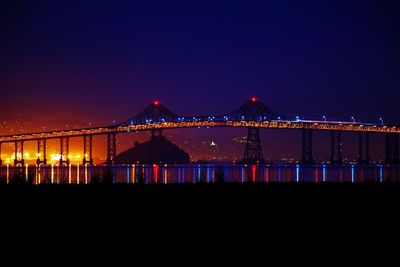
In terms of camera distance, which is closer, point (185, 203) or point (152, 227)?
point (152, 227)

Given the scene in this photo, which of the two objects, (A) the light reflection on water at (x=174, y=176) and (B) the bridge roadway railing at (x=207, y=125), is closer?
(A) the light reflection on water at (x=174, y=176)

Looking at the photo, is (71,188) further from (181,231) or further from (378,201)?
(378,201)

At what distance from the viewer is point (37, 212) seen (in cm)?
779

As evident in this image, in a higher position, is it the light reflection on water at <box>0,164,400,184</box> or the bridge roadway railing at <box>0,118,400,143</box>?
the bridge roadway railing at <box>0,118,400,143</box>

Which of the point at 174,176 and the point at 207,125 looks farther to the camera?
the point at 207,125

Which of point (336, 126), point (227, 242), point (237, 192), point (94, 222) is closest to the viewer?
point (227, 242)

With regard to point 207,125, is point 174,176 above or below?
below

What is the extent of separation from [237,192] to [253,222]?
1.49m

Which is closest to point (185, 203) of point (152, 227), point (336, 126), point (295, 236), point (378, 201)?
point (152, 227)

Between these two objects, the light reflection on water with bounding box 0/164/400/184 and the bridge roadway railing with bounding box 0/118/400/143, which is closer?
the light reflection on water with bounding box 0/164/400/184

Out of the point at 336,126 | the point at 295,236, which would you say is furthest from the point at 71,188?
the point at 336,126

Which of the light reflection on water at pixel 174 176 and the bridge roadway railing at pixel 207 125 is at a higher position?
the bridge roadway railing at pixel 207 125

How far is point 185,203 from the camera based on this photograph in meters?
8.18

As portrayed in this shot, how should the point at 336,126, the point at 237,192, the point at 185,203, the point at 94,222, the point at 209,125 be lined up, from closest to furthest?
the point at 94,222 → the point at 185,203 → the point at 237,192 → the point at 336,126 → the point at 209,125
